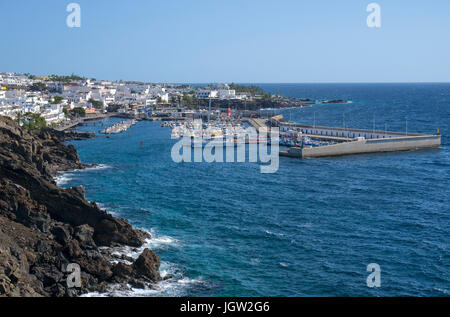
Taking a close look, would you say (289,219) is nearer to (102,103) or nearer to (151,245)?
(151,245)

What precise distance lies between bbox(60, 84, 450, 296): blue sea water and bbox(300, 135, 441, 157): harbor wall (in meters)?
1.89

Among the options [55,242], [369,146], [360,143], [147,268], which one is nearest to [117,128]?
[360,143]

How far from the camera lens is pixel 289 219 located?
2844 centimetres

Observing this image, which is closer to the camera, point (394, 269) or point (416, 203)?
point (394, 269)

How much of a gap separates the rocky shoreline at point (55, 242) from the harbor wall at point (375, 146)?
32108mm

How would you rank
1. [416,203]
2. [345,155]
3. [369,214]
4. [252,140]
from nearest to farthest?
[369,214]
[416,203]
[345,155]
[252,140]

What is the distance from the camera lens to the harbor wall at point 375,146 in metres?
52.8

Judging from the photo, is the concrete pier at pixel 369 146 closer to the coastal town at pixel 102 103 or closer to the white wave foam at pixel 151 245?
the white wave foam at pixel 151 245

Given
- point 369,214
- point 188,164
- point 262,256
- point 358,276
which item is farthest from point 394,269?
point 188,164

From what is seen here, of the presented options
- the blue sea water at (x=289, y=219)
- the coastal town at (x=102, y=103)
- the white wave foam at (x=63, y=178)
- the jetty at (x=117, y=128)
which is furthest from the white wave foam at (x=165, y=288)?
the coastal town at (x=102, y=103)

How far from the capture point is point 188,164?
159ft
